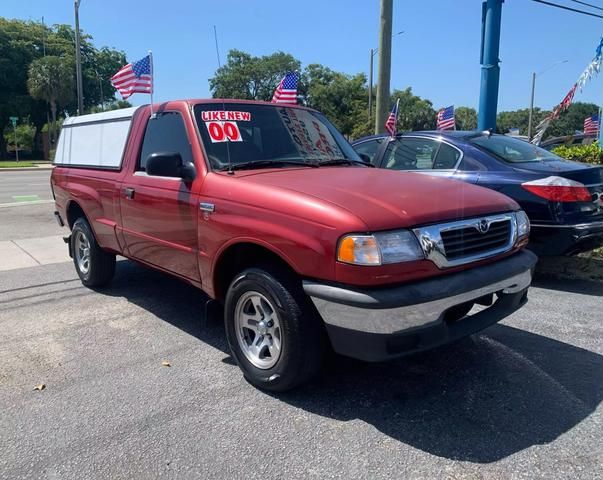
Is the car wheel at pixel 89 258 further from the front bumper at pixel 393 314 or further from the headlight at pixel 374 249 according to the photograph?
the headlight at pixel 374 249

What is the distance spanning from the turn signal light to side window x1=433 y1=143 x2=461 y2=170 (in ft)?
3.56

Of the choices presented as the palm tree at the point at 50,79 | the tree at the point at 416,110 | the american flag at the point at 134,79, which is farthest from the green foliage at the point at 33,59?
the american flag at the point at 134,79

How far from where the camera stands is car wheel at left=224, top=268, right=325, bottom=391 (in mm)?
3055

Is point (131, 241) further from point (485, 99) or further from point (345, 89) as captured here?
point (345, 89)

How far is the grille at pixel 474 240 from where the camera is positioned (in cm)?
304

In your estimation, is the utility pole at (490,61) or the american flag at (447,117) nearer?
the utility pole at (490,61)

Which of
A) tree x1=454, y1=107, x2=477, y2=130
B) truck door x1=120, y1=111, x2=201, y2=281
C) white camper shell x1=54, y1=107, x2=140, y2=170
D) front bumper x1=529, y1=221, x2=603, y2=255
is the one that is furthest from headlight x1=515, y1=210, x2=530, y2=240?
tree x1=454, y1=107, x2=477, y2=130

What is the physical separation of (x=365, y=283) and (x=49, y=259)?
233 inches

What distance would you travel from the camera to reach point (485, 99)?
1134cm

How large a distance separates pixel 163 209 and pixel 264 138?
0.98 m

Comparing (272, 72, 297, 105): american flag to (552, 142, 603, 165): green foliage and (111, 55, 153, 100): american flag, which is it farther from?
Answer: (552, 142, 603, 165): green foliage

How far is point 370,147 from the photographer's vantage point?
7.27 meters

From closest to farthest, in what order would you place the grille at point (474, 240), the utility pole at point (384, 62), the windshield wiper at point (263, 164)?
the grille at point (474, 240) → the windshield wiper at point (263, 164) → the utility pole at point (384, 62)

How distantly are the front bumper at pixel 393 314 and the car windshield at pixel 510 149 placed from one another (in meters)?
3.43
